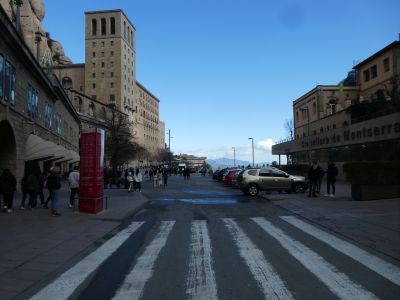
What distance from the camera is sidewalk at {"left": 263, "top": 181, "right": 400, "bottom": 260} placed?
34.1ft

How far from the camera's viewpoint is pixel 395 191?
20078 millimetres

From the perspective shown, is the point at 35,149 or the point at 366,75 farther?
the point at 366,75

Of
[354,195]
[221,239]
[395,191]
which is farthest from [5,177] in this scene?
[395,191]

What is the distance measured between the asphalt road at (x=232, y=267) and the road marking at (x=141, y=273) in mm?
13

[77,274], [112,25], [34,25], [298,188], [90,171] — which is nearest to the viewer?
[77,274]

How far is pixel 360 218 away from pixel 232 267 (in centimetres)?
784

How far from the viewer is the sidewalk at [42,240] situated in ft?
23.8

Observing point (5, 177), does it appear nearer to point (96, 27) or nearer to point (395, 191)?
point (395, 191)

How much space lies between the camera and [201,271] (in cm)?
762

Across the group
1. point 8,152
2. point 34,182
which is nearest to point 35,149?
point 8,152

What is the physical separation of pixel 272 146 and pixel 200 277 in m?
76.8

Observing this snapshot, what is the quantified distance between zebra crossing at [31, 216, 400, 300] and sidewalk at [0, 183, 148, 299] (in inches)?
15.4

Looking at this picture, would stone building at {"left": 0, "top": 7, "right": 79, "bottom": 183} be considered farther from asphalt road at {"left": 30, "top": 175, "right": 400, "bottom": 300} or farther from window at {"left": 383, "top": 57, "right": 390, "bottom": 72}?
window at {"left": 383, "top": 57, "right": 390, "bottom": 72}

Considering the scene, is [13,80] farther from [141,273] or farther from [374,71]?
[374,71]
